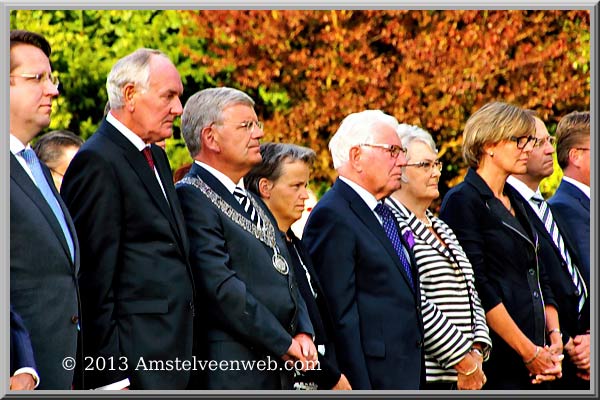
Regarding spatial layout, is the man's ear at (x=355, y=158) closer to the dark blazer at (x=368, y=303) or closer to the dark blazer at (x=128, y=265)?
the dark blazer at (x=368, y=303)

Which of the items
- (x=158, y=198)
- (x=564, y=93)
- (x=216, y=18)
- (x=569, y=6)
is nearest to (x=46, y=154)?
(x=158, y=198)

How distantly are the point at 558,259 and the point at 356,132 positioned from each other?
171 centimetres

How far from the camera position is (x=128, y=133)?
18.5 feet

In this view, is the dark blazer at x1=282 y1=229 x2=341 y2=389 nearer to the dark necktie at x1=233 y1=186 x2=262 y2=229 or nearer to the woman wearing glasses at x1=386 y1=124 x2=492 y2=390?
the dark necktie at x1=233 y1=186 x2=262 y2=229

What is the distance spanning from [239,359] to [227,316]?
0.23m

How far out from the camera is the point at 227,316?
567 cm

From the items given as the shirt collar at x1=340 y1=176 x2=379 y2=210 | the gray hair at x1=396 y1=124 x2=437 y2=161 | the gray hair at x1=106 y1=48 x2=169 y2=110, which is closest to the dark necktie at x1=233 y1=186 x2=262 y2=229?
the gray hair at x1=106 y1=48 x2=169 y2=110

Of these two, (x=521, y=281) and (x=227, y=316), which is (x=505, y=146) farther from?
(x=227, y=316)

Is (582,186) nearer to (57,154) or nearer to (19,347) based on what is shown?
(57,154)

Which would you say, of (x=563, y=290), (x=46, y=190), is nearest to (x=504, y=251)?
(x=563, y=290)

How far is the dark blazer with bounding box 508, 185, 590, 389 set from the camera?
7.61 m

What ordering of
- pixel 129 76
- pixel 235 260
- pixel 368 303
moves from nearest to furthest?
pixel 129 76, pixel 235 260, pixel 368 303

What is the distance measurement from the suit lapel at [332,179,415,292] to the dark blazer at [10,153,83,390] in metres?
1.94

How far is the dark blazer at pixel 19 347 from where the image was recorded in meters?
4.80
